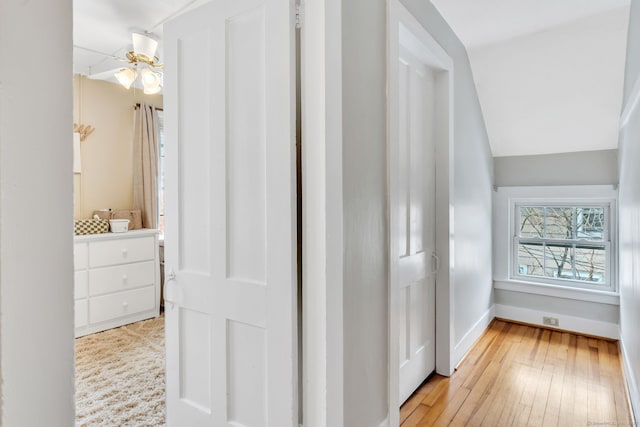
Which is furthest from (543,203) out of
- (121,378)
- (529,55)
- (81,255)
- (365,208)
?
(81,255)

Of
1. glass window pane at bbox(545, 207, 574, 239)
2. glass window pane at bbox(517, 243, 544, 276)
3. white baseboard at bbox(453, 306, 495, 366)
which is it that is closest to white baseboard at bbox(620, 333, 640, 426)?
white baseboard at bbox(453, 306, 495, 366)

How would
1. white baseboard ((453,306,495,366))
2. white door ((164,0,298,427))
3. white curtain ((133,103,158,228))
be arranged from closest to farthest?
white door ((164,0,298,427)) < white baseboard ((453,306,495,366)) < white curtain ((133,103,158,228))

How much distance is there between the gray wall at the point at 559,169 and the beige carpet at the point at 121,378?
142 inches

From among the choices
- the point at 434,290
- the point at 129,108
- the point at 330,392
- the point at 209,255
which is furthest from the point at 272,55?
the point at 129,108

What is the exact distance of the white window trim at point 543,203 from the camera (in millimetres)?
3133

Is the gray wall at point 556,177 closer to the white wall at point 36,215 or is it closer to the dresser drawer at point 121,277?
the dresser drawer at point 121,277

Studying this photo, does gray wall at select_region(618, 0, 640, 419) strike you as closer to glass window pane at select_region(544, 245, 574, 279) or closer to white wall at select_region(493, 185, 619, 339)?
white wall at select_region(493, 185, 619, 339)

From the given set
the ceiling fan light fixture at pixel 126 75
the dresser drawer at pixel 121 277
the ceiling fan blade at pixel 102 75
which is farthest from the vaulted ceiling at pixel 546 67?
the dresser drawer at pixel 121 277

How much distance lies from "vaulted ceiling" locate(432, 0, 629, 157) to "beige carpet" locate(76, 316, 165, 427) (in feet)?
10.1

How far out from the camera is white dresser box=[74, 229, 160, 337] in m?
3.12

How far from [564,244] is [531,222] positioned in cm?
35

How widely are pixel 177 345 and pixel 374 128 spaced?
1425 millimetres

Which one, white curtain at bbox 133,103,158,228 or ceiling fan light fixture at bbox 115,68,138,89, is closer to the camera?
ceiling fan light fixture at bbox 115,68,138,89

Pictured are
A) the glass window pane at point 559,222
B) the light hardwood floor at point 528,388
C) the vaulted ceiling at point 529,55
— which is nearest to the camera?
the light hardwood floor at point 528,388
